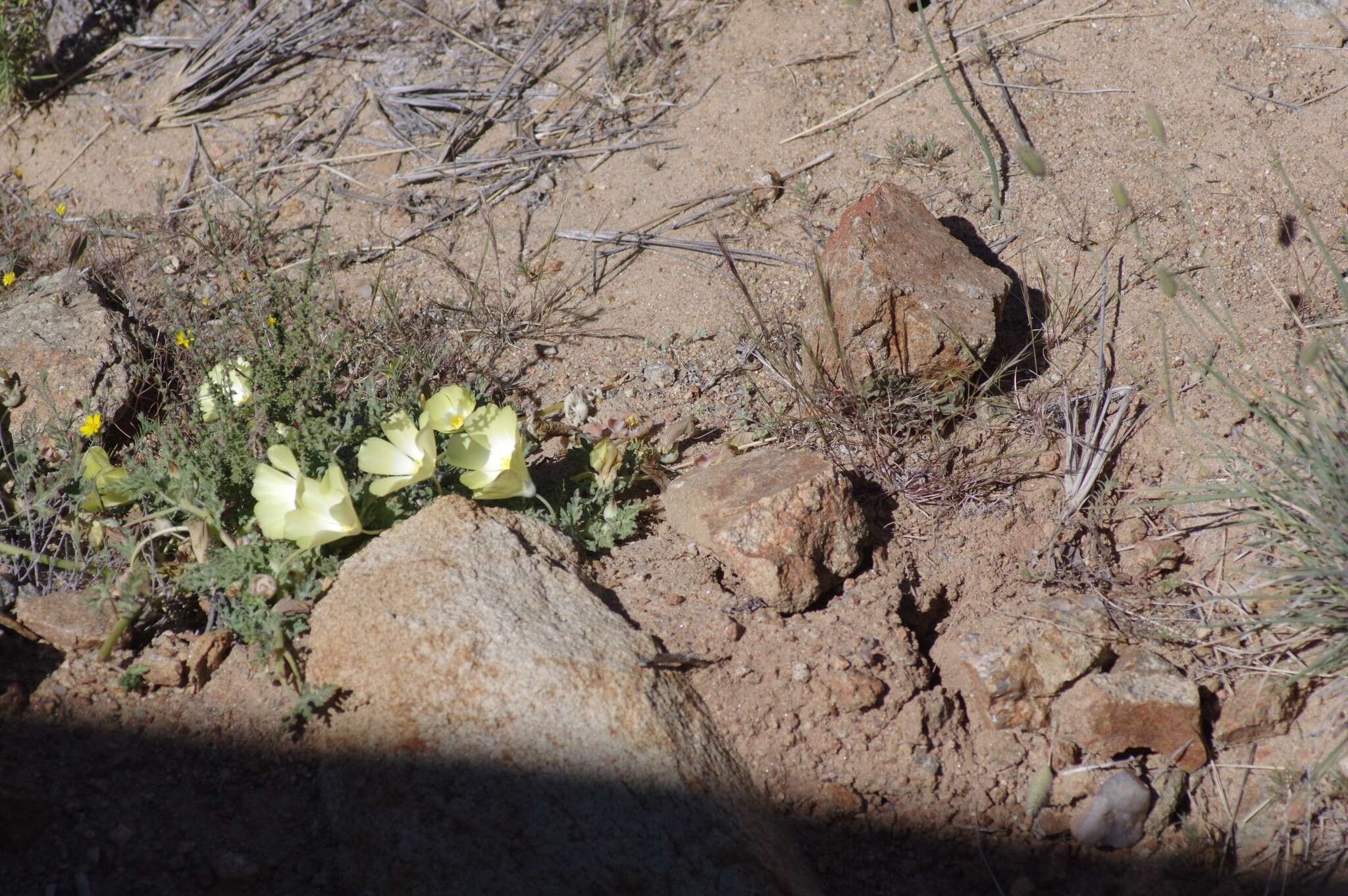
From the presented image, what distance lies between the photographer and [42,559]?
247 centimetres

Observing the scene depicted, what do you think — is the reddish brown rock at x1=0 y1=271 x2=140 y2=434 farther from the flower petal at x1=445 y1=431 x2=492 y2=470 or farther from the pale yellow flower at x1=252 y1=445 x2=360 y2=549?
the flower petal at x1=445 y1=431 x2=492 y2=470

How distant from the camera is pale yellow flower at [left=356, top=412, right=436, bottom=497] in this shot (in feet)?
7.82

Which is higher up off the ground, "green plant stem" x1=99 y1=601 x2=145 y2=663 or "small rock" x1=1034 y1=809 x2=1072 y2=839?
"green plant stem" x1=99 y1=601 x2=145 y2=663

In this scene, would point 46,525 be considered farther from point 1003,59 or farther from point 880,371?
point 1003,59

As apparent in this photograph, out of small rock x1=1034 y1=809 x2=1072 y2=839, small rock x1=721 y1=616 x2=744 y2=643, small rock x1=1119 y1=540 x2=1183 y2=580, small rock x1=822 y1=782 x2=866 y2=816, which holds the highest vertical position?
small rock x1=1119 y1=540 x2=1183 y2=580

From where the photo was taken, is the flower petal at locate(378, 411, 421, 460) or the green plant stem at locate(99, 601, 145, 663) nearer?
the green plant stem at locate(99, 601, 145, 663)

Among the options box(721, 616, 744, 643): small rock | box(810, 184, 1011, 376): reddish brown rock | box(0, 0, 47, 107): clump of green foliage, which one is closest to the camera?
box(721, 616, 744, 643): small rock

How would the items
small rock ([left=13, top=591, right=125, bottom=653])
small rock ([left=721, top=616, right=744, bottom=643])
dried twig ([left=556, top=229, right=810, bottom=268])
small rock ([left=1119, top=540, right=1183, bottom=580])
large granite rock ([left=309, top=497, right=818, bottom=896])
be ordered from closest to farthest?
1. large granite rock ([left=309, top=497, right=818, bottom=896])
2. small rock ([left=13, top=591, right=125, bottom=653])
3. small rock ([left=721, top=616, right=744, bottom=643])
4. small rock ([left=1119, top=540, right=1183, bottom=580])
5. dried twig ([left=556, top=229, right=810, bottom=268])

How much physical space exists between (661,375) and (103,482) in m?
1.61

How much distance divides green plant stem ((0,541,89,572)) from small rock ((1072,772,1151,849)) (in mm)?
2470

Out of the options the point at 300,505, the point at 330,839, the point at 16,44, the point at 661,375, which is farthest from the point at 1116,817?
the point at 16,44

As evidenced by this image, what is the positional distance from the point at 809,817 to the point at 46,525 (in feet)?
7.09

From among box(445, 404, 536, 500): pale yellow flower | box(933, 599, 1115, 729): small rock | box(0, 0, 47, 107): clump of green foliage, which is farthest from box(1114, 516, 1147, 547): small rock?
box(0, 0, 47, 107): clump of green foliage

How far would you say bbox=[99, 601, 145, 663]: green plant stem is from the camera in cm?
225
